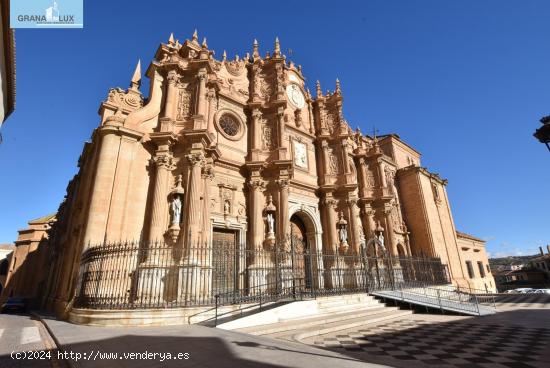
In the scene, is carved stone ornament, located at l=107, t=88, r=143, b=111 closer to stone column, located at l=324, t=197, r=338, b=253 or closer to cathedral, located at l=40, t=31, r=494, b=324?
cathedral, located at l=40, t=31, r=494, b=324

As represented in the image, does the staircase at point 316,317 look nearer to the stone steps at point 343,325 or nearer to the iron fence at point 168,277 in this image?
the stone steps at point 343,325

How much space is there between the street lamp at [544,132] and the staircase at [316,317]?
226 inches

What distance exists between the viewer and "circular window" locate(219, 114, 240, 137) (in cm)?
1561

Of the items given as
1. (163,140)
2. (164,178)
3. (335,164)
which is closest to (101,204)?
(164,178)

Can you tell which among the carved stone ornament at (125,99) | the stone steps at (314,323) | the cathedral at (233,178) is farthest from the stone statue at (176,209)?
the carved stone ornament at (125,99)

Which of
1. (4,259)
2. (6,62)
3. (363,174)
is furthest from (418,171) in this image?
(4,259)

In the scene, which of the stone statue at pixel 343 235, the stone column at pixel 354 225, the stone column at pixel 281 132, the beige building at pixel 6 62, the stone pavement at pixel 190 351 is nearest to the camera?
the stone pavement at pixel 190 351

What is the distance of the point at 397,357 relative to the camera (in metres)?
4.68

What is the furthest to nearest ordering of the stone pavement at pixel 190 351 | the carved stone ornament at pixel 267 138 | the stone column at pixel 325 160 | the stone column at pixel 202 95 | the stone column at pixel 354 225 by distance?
the stone column at pixel 325 160
the stone column at pixel 354 225
the carved stone ornament at pixel 267 138
the stone column at pixel 202 95
the stone pavement at pixel 190 351

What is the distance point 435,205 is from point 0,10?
28005 millimetres

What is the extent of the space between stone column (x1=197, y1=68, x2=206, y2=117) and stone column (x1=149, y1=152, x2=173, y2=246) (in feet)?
8.88

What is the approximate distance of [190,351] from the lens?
4375mm

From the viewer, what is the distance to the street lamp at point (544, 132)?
4371mm

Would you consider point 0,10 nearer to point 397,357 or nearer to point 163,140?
point 163,140
